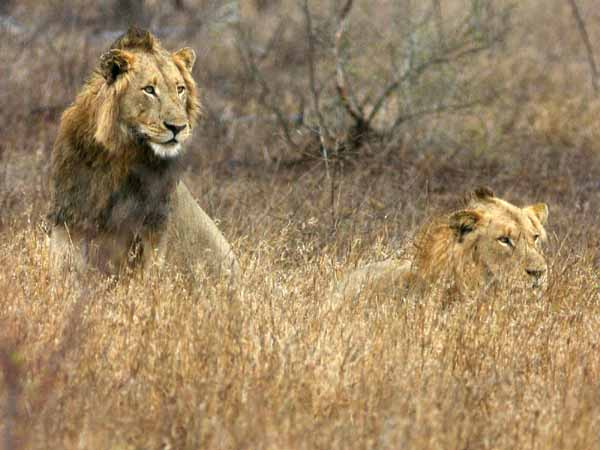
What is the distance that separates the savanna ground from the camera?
425 centimetres

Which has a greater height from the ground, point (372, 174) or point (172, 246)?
point (172, 246)

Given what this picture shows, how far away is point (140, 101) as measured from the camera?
5965 millimetres

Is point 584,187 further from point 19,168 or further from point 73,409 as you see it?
point 73,409

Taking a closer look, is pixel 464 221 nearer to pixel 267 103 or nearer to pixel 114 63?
pixel 114 63

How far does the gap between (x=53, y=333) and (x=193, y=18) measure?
9.96 meters

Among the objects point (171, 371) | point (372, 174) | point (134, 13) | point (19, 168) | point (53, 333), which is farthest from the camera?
point (134, 13)

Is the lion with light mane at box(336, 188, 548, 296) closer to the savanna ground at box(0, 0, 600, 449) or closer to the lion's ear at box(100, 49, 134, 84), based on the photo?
the savanna ground at box(0, 0, 600, 449)

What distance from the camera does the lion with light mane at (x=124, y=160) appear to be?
5973 mm

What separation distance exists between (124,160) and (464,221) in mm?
1736

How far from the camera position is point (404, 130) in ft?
38.6

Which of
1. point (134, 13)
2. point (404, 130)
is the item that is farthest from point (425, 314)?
point (134, 13)

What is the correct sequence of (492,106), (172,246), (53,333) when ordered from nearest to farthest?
(53,333), (172,246), (492,106)

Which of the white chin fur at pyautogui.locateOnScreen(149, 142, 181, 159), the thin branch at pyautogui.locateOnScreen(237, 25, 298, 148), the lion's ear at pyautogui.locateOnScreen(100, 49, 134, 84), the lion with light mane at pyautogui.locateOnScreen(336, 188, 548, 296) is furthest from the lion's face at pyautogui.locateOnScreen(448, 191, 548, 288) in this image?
the thin branch at pyautogui.locateOnScreen(237, 25, 298, 148)

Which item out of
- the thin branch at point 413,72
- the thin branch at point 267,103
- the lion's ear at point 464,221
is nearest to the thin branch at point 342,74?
the thin branch at point 413,72
